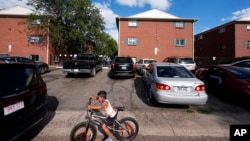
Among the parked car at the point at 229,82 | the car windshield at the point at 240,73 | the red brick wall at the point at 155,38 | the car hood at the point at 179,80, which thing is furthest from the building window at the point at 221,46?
the car hood at the point at 179,80

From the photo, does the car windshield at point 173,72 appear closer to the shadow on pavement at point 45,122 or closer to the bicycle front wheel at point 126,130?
the bicycle front wheel at point 126,130

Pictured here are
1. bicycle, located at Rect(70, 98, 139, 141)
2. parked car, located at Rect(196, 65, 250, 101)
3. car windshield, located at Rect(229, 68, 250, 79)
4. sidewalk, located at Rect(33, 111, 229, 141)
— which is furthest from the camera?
car windshield, located at Rect(229, 68, 250, 79)

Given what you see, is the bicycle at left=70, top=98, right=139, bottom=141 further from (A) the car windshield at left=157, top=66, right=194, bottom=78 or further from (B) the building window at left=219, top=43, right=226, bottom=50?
(B) the building window at left=219, top=43, right=226, bottom=50

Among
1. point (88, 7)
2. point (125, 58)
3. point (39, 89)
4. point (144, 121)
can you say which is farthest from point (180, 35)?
point (39, 89)

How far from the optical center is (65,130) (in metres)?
5.49

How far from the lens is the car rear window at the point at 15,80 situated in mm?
3676

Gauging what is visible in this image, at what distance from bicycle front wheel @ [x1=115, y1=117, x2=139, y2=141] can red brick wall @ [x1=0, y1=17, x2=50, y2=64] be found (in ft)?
90.3

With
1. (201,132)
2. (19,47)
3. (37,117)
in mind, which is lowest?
(201,132)

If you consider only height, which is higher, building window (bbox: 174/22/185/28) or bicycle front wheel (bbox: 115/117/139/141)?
building window (bbox: 174/22/185/28)

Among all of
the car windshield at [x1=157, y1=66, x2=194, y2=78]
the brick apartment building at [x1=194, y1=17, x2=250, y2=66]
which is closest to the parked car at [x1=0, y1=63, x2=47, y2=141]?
the car windshield at [x1=157, y1=66, x2=194, y2=78]

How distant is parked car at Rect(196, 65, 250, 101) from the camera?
799cm

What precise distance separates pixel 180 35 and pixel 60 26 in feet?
55.6

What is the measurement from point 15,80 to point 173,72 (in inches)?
235

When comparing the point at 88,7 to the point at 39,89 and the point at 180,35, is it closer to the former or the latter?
the point at 180,35
